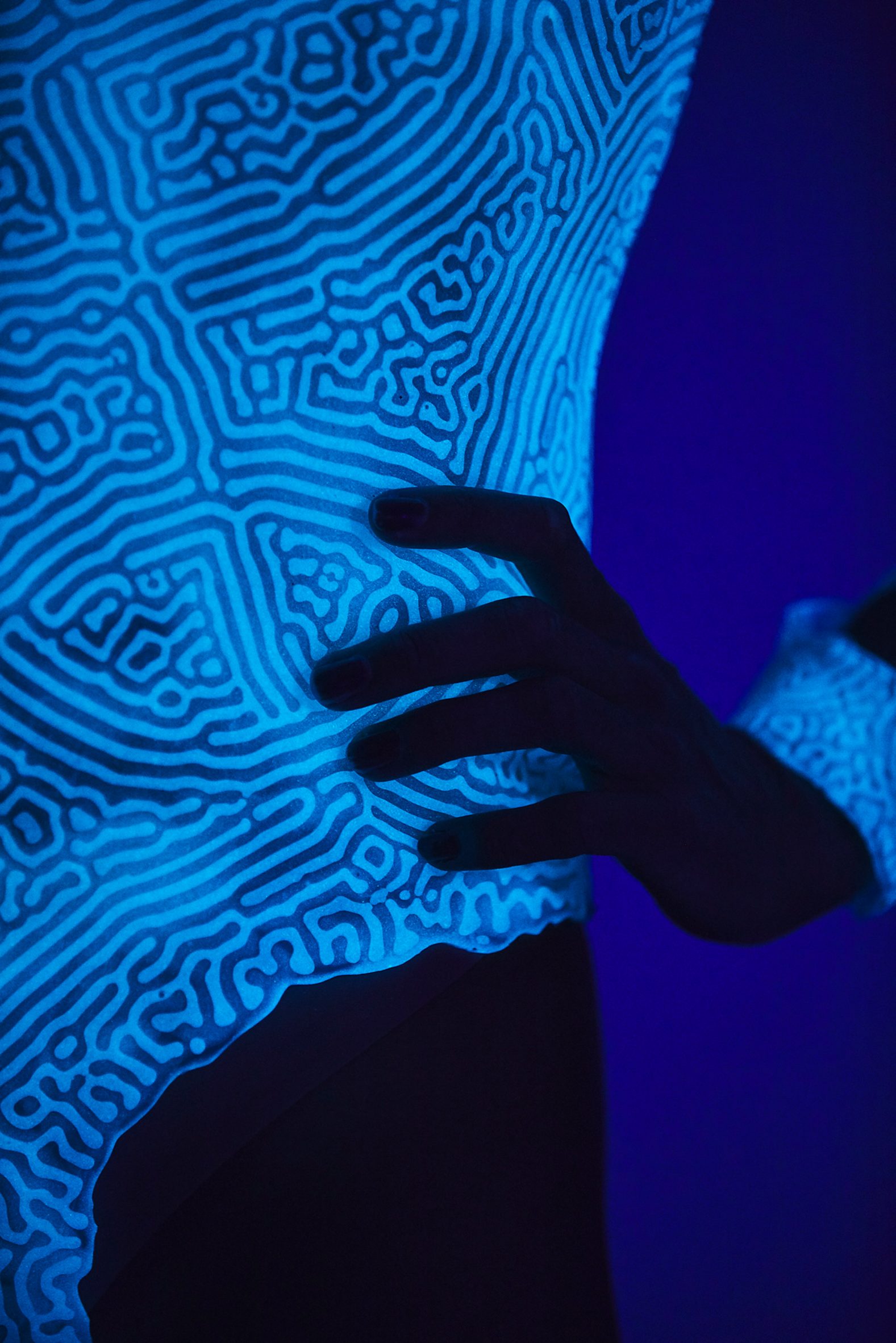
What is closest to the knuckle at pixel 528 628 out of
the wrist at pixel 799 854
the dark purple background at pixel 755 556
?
the wrist at pixel 799 854

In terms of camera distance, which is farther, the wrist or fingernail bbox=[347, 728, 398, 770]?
the wrist

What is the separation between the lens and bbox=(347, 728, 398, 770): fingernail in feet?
1.17

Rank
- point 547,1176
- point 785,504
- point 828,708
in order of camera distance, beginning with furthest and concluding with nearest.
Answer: point 785,504, point 828,708, point 547,1176

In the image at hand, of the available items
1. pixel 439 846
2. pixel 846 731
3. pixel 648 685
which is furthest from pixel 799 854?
pixel 439 846

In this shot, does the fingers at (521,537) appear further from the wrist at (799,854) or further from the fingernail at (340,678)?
the wrist at (799,854)

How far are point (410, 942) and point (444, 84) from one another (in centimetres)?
36

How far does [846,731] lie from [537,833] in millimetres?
361

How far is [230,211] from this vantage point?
1.06 feet

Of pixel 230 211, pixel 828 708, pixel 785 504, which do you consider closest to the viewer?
pixel 230 211

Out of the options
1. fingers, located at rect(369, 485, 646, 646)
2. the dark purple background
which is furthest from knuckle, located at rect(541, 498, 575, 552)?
the dark purple background

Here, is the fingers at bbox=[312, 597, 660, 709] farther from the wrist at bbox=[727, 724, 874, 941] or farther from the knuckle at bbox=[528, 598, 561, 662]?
the wrist at bbox=[727, 724, 874, 941]

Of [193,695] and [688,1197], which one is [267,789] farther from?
[688,1197]

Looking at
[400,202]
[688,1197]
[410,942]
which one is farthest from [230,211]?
[688,1197]

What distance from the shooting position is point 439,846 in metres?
0.37
